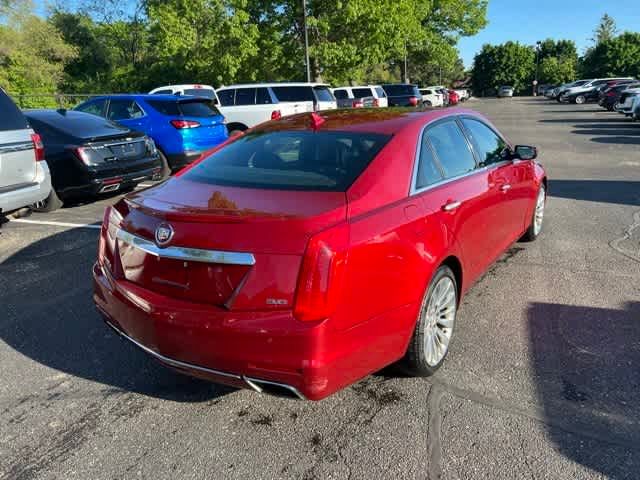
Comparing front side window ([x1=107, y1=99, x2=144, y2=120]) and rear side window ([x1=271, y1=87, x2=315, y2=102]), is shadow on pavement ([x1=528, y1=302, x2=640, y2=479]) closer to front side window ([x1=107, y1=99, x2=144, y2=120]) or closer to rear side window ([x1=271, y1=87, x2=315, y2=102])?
front side window ([x1=107, y1=99, x2=144, y2=120])

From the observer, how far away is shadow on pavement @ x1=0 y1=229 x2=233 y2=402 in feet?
10.7

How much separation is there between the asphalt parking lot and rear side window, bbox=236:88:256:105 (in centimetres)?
1171

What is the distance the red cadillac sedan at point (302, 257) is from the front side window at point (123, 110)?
24.5 feet

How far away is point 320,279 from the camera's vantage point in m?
2.38

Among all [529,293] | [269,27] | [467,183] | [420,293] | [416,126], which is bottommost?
[529,293]

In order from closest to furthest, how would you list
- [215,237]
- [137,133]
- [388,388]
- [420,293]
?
[215,237]
[420,293]
[388,388]
[137,133]

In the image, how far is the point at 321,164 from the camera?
324cm

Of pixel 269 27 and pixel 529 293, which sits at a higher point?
pixel 269 27

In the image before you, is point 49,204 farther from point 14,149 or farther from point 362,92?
point 362,92

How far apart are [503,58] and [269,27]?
73441 millimetres

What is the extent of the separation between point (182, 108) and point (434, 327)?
27.7 feet

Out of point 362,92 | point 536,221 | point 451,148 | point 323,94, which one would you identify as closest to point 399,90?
point 362,92

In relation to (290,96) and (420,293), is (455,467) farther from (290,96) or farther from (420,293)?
(290,96)

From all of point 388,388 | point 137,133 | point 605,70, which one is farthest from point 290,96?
point 605,70
